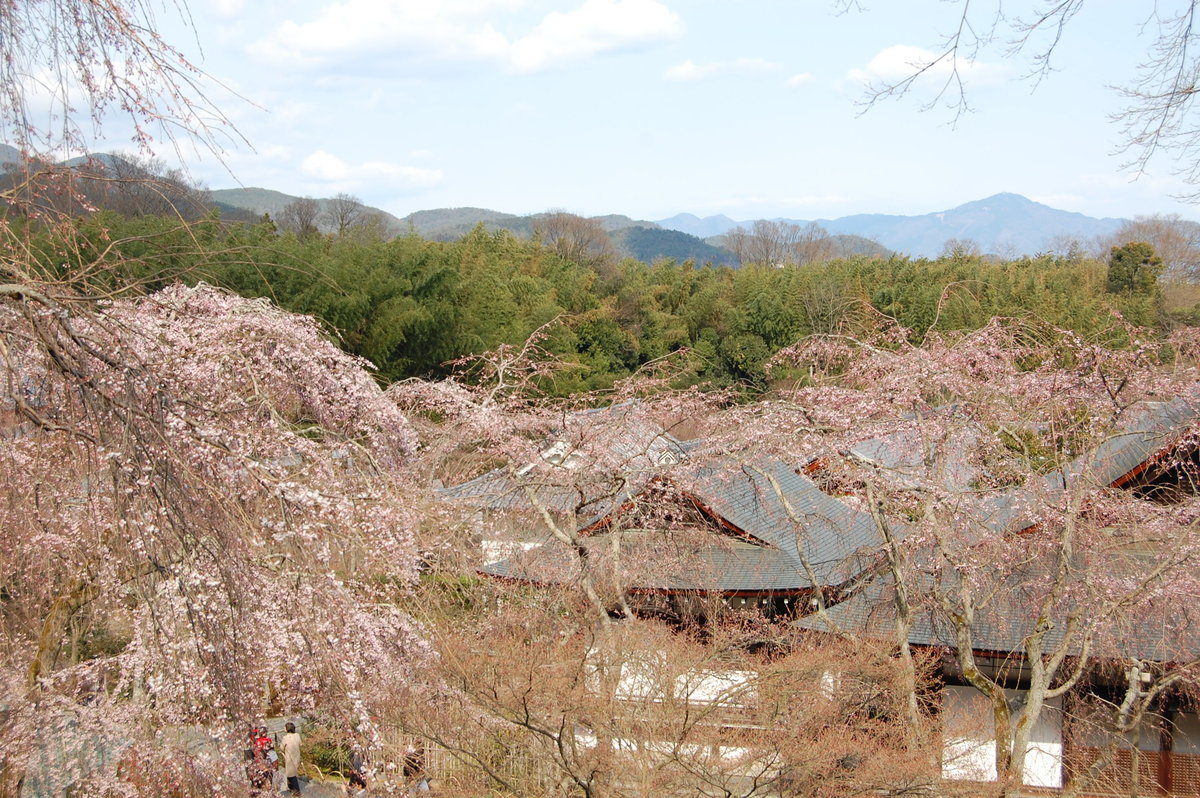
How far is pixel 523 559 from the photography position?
8.53 m

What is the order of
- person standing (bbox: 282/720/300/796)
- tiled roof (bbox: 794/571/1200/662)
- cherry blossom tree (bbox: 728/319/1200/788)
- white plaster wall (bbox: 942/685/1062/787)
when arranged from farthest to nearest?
person standing (bbox: 282/720/300/796) < white plaster wall (bbox: 942/685/1062/787) < tiled roof (bbox: 794/571/1200/662) < cherry blossom tree (bbox: 728/319/1200/788)

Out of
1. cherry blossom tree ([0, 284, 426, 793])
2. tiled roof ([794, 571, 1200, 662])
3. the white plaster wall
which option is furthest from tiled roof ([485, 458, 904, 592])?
cherry blossom tree ([0, 284, 426, 793])

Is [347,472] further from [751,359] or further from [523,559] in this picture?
[751,359]

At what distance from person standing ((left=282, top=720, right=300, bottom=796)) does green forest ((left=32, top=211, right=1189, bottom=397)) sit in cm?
893

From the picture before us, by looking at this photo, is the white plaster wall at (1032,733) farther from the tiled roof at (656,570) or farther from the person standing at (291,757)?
the person standing at (291,757)

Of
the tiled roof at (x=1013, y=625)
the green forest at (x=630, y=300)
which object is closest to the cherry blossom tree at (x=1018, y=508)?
the tiled roof at (x=1013, y=625)

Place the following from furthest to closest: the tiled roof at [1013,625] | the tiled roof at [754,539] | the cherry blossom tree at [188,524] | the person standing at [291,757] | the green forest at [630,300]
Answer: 1. the green forest at [630,300]
2. the tiled roof at [754,539]
3. the person standing at [291,757]
4. the tiled roof at [1013,625]
5. the cherry blossom tree at [188,524]

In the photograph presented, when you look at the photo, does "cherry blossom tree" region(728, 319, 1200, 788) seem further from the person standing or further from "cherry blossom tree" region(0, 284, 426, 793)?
the person standing

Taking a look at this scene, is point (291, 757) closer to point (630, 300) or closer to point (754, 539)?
point (754, 539)

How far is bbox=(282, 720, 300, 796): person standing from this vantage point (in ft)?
26.6

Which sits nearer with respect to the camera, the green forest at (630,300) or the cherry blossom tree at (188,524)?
the cherry blossom tree at (188,524)

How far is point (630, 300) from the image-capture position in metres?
34.0

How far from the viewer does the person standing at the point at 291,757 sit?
26.6 feet

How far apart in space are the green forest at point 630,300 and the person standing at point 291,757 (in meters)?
8.93
